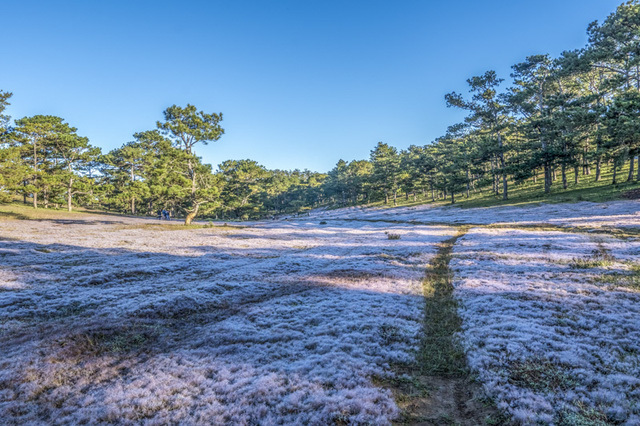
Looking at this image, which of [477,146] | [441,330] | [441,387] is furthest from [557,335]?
[477,146]

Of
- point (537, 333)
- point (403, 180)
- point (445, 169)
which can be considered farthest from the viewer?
point (403, 180)

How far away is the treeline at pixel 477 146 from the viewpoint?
39781 millimetres

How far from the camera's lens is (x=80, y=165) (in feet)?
242

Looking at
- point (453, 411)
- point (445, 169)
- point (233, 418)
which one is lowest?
point (453, 411)

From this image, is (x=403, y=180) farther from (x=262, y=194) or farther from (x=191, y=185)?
(x=191, y=185)

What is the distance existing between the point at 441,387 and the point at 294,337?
4209 mm

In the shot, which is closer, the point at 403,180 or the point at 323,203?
the point at 403,180

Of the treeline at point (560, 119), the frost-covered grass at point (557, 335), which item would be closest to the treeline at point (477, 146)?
the treeline at point (560, 119)

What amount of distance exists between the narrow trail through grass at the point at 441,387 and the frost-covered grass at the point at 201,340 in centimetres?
42

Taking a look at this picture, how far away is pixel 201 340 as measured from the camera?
8.43 metres

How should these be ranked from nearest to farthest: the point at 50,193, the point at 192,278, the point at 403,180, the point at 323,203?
the point at 192,278, the point at 50,193, the point at 403,180, the point at 323,203

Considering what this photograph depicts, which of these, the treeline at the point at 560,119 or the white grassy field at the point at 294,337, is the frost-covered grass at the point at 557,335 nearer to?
the white grassy field at the point at 294,337

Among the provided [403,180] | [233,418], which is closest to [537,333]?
[233,418]

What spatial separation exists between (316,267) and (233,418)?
13.7 m
